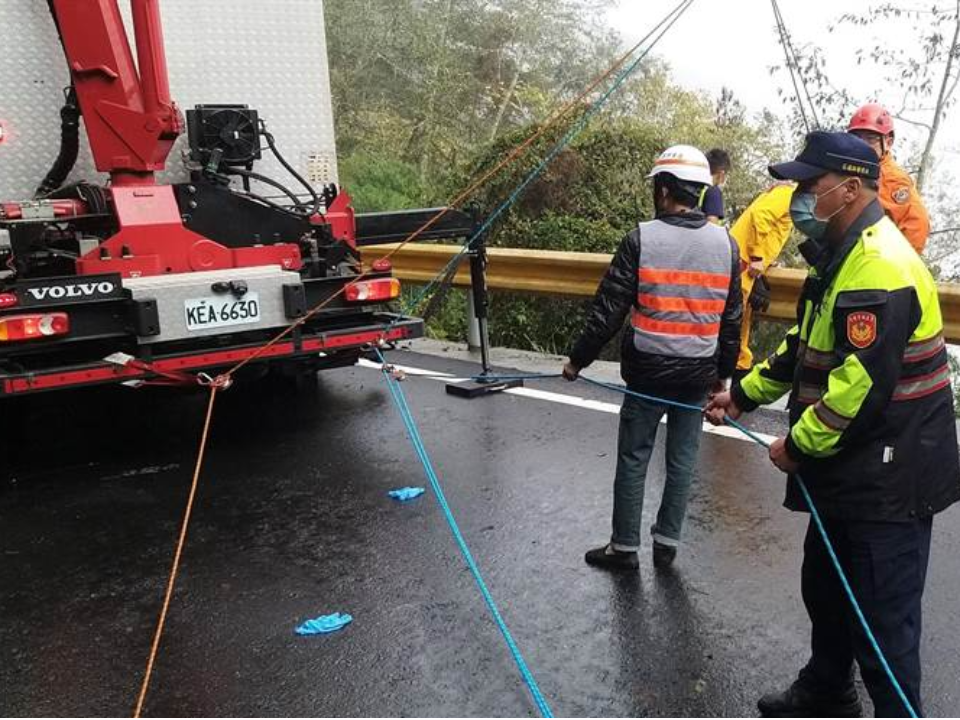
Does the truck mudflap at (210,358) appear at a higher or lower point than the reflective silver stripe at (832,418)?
lower

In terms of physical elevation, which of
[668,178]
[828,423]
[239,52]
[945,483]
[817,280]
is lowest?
[945,483]

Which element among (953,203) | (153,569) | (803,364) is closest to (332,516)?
(153,569)

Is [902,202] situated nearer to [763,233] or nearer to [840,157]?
[763,233]

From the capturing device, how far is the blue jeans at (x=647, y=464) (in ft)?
13.4

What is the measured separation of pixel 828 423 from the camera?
2639mm

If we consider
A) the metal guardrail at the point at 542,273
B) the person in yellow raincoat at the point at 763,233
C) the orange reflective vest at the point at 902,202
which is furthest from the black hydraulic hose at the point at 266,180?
the orange reflective vest at the point at 902,202

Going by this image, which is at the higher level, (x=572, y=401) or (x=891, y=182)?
(x=891, y=182)

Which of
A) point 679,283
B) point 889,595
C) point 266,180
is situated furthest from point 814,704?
point 266,180

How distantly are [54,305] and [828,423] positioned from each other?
4202 mm

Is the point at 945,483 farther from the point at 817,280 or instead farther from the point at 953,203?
the point at 953,203

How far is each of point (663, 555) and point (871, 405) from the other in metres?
1.83

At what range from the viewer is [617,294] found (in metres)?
3.97

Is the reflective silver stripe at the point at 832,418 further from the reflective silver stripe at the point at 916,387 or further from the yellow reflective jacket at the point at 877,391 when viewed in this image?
the reflective silver stripe at the point at 916,387

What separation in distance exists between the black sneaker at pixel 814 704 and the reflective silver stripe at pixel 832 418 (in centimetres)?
99
